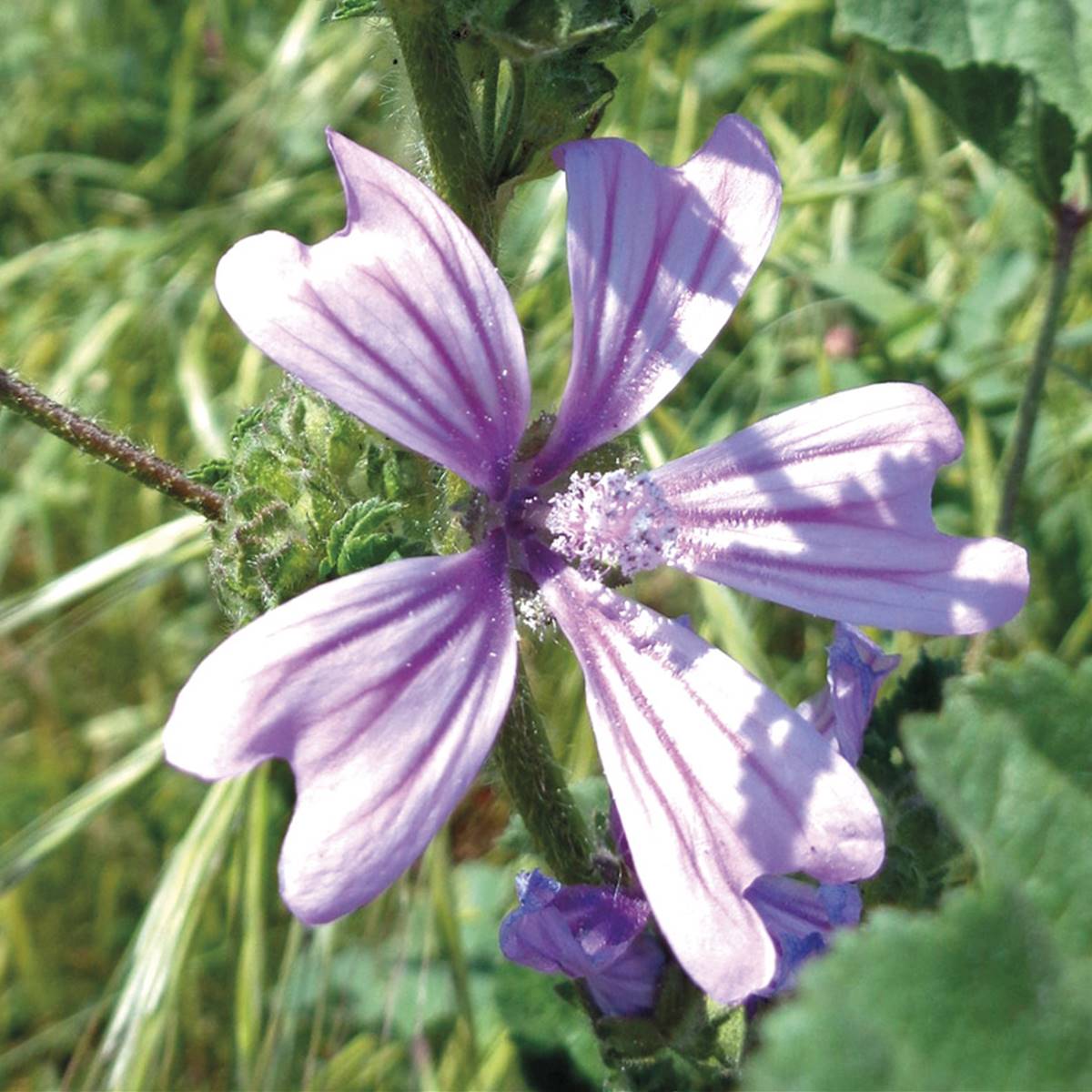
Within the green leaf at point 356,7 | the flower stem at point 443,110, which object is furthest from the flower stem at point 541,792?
the green leaf at point 356,7

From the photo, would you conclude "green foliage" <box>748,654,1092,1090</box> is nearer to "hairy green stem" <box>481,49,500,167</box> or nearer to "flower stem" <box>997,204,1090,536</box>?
"hairy green stem" <box>481,49,500,167</box>

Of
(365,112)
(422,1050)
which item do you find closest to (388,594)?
(422,1050)

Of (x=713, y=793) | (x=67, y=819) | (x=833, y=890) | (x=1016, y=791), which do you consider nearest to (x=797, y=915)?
(x=833, y=890)

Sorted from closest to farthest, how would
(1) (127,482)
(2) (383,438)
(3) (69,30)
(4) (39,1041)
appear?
(2) (383,438)
(4) (39,1041)
(1) (127,482)
(3) (69,30)

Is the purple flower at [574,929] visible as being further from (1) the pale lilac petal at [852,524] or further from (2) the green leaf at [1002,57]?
(2) the green leaf at [1002,57]

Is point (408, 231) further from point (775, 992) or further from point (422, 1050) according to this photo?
point (422, 1050)

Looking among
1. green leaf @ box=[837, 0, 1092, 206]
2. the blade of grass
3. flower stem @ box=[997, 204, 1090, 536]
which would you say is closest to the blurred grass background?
the blade of grass
